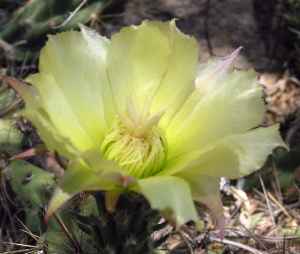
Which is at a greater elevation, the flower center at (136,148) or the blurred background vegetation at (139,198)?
the flower center at (136,148)

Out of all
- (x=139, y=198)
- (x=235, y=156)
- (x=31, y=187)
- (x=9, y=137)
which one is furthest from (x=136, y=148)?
(x=9, y=137)

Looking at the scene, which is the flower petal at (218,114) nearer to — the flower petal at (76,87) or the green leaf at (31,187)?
the flower petal at (76,87)

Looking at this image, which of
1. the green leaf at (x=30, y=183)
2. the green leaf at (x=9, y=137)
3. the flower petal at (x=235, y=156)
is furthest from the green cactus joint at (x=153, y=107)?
the green leaf at (x=9, y=137)

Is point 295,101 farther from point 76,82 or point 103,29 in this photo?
point 76,82

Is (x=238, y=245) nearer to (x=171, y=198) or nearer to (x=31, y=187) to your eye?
(x=31, y=187)

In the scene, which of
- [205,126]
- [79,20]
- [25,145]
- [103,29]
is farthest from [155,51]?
[103,29]

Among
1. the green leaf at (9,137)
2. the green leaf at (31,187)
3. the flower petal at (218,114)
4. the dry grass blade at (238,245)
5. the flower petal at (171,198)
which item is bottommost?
the dry grass blade at (238,245)
